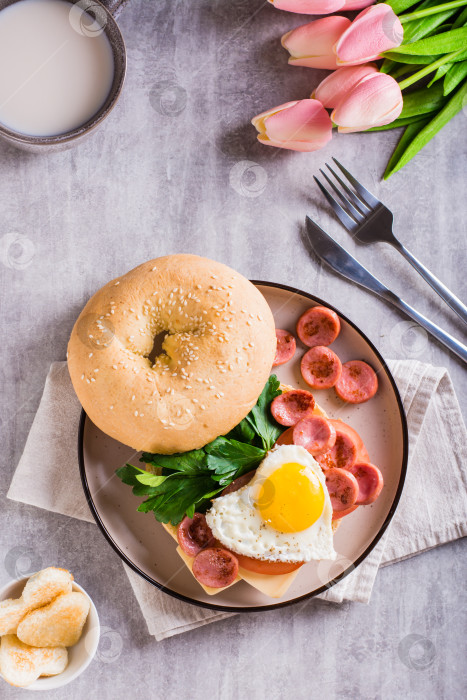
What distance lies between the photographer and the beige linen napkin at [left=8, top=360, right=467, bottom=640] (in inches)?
66.9

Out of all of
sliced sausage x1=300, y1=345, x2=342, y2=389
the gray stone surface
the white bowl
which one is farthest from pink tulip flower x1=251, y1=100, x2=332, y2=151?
the white bowl

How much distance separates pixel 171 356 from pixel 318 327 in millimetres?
457

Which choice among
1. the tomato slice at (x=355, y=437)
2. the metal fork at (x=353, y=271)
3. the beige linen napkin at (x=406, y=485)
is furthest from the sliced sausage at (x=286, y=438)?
the metal fork at (x=353, y=271)

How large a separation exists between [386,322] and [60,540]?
1.09 m

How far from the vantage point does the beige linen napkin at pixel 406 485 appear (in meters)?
1.70

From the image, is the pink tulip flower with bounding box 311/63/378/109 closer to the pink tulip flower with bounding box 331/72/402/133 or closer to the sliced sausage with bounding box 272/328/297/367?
the pink tulip flower with bounding box 331/72/402/133

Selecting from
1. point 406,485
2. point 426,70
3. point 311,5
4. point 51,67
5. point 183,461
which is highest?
point 51,67

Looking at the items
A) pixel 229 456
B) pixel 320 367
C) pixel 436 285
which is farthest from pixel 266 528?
pixel 436 285

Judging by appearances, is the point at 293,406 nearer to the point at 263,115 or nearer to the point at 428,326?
the point at 428,326

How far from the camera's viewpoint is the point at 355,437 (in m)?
1.69

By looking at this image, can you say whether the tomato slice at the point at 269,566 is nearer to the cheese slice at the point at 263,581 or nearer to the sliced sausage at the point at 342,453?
the cheese slice at the point at 263,581

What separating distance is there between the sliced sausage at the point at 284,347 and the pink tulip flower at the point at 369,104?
57 centimetres

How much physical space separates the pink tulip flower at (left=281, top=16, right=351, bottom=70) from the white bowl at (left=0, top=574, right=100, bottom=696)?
5.00 ft

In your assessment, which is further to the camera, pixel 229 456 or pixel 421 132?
pixel 421 132
